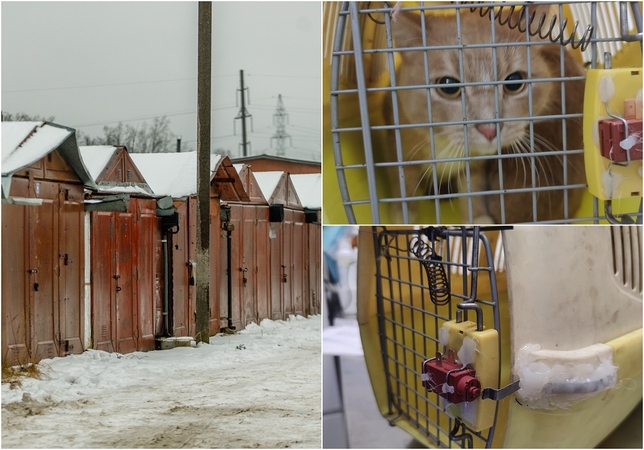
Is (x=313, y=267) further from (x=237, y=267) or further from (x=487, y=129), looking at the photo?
(x=487, y=129)

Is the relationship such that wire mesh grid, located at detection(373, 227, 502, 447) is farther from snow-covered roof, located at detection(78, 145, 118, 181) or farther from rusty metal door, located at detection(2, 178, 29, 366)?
rusty metal door, located at detection(2, 178, 29, 366)

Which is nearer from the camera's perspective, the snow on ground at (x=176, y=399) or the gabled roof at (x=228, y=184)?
the snow on ground at (x=176, y=399)

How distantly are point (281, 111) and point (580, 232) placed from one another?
2.92ft

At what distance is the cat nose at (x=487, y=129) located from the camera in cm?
117

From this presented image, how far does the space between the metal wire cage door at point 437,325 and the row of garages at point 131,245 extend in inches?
13.9

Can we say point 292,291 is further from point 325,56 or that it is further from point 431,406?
point 325,56

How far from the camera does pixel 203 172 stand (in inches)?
74.1

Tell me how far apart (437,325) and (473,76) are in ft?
1.72

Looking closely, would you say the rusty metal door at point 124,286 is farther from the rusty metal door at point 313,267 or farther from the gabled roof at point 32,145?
the rusty metal door at point 313,267

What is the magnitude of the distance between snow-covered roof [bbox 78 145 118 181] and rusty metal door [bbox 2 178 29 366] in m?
0.18

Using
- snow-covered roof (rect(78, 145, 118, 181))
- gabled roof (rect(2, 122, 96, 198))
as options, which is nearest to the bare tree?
gabled roof (rect(2, 122, 96, 198))

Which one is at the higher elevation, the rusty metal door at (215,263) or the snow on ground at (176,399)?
the rusty metal door at (215,263)

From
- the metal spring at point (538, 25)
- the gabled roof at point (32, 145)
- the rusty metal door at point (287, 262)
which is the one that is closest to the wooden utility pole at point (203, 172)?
the rusty metal door at point (287, 262)

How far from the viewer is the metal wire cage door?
1.19 m
